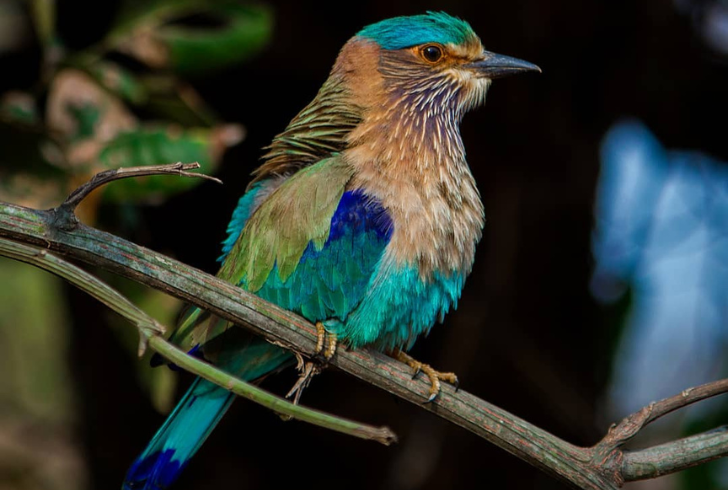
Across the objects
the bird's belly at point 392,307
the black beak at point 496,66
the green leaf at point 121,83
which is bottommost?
the bird's belly at point 392,307

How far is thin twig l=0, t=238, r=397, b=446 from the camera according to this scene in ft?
5.75

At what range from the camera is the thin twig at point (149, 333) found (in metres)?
1.75

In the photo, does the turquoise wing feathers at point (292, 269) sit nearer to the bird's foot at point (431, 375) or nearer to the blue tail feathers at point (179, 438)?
the blue tail feathers at point (179, 438)

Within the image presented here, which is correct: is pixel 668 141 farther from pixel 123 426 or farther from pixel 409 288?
pixel 123 426

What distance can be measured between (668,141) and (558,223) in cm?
73

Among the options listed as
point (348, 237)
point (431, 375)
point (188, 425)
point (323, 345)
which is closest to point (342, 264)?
point (348, 237)

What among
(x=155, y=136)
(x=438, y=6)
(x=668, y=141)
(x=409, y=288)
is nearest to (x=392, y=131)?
(x=409, y=288)

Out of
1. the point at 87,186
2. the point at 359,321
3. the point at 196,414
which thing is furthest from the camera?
the point at 196,414

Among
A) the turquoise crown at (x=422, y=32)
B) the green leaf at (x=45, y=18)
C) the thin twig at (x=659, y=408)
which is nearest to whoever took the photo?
the thin twig at (x=659, y=408)

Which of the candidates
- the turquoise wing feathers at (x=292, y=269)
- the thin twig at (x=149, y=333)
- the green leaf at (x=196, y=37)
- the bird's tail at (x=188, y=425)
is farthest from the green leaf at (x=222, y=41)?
the thin twig at (x=149, y=333)

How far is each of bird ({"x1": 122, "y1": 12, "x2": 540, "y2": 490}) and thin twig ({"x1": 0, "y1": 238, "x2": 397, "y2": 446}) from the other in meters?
0.52

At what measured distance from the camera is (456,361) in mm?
4234

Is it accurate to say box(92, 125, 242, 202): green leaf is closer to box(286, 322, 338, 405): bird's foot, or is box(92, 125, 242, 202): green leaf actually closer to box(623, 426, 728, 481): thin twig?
box(286, 322, 338, 405): bird's foot

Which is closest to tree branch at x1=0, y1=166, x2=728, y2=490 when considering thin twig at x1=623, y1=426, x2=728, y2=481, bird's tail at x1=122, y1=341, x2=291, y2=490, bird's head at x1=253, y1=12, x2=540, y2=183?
thin twig at x1=623, y1=426, x2=728, y2=481
